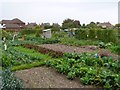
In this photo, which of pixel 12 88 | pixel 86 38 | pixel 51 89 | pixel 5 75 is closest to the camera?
pixel 12 88

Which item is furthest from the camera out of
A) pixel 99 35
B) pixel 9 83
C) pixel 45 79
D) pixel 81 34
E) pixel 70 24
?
pixel 70 24

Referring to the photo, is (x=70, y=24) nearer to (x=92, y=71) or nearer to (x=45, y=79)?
(x=92, y=71)

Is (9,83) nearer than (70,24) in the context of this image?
Yes

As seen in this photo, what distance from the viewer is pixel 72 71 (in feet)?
29.6

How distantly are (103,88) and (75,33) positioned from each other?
2115cm

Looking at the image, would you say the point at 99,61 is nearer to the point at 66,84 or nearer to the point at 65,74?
the point at 65,74

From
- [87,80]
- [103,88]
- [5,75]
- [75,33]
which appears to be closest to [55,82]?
[87,80]

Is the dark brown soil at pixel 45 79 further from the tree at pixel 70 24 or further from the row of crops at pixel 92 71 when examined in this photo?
the tree at pixel 70 24

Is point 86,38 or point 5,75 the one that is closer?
point 5,75

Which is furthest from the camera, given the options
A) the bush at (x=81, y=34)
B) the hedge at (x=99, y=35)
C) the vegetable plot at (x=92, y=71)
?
the bush at (x=81, y=34)

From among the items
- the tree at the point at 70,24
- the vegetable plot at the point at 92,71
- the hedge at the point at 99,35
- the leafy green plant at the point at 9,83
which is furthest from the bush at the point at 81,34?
the tree at the point at 70,24

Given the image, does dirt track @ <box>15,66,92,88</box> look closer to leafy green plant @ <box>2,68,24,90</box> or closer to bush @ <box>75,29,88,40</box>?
leafy green plant @ <box>2,68,24,90</box>

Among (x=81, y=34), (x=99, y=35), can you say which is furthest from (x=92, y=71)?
(x=81, y=34)

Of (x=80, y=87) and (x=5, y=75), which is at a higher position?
(x=5, y=75)
